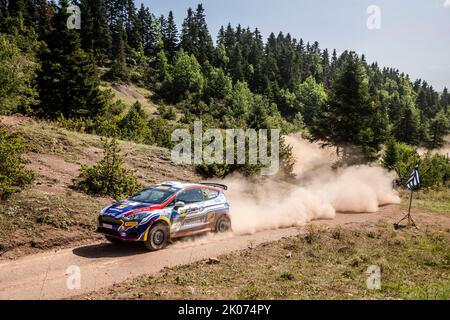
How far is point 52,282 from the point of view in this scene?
354 inches

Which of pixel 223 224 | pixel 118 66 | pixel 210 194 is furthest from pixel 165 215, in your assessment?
pixel 118 66

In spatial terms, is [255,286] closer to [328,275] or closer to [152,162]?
[328,275]

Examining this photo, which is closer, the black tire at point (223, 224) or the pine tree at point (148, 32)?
the black tire at point (223, 224)

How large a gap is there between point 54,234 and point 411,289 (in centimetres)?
1040

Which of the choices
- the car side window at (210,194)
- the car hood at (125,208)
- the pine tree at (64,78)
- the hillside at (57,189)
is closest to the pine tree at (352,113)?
the hillside at (57,189)

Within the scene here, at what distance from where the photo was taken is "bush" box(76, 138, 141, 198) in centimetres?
1627

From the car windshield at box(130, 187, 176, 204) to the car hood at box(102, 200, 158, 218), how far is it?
0.37 meters

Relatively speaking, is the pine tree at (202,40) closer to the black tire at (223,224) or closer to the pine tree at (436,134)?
the pine tree at (436,134)

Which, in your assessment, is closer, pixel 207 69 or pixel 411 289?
pixel 411 289

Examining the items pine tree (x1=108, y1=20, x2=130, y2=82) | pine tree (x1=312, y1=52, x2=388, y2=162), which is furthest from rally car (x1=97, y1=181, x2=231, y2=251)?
pine tree (x1=108, y1=20, x2=130, y2=82)

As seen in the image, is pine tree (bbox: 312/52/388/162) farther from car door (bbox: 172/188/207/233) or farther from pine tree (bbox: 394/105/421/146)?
pine tree (bbox: 394/105/421/146)

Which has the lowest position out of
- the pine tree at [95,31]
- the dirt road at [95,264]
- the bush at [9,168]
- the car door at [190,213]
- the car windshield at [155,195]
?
the dirt road at [95,264]

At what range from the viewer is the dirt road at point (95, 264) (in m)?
8.65
